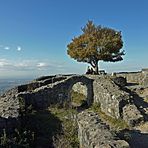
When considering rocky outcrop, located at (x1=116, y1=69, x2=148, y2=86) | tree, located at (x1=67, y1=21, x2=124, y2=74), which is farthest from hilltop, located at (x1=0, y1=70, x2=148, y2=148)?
tree, located at (x1=67, y1=21, x2=124, y2=74)

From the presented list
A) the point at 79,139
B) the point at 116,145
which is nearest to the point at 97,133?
the point at 116,145

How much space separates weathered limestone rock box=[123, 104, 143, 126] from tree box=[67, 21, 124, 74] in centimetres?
2524

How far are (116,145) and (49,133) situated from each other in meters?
6.52

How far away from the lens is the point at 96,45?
43.9m

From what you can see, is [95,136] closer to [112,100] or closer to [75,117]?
[75,117]

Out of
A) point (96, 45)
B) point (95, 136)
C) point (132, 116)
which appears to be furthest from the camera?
point (96, 45)

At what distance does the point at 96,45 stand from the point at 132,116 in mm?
27314

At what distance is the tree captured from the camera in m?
43.5

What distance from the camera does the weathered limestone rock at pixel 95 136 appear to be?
27.0 ft

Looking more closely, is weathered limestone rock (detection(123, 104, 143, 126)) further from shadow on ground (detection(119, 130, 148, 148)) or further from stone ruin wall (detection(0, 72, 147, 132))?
shadow on ground (detection(119, 130, 148, 148))

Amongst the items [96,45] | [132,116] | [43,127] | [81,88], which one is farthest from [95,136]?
[96,45]

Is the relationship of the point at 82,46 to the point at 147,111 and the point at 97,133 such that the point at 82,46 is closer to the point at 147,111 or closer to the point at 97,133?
the point at 147,111

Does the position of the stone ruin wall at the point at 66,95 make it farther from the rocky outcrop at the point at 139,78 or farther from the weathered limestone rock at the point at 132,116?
the rocky outcrop at the point at 139,78

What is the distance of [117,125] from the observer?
1717 cm
